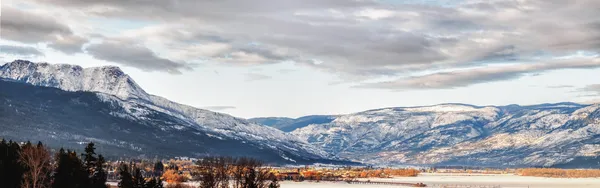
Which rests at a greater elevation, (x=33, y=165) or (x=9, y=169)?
(x=33, y=165)

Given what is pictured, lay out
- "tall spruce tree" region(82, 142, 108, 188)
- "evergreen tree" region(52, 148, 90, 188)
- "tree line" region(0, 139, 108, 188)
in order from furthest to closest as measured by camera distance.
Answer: "tall spruce tree" region(82, 142, 108, 188) → "evergreen tree" region(52, 148, 90, 188) → "tree line" region(0, 139, 108, 188)

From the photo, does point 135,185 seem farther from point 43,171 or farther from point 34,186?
point 34,186

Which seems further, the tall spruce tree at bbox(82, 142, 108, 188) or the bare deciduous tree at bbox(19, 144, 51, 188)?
the tall spruce tree at bbox(82, 142, 108, 188)

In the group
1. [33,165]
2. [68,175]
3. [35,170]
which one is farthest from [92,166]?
[35,170]

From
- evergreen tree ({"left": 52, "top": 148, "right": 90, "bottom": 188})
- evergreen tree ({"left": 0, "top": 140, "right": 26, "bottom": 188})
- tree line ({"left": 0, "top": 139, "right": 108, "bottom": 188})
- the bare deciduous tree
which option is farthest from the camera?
evergreen tree ({"left": 52, "top": 148, "right": 90, "bottom": 188})

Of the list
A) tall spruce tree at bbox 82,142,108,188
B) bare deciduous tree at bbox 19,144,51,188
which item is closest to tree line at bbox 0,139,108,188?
bare deciduous tree at bbox 19,144,51,188

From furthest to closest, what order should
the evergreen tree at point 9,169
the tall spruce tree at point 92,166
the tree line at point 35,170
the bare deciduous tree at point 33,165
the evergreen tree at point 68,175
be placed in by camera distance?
1. the tall spruce tree at point 92,166
2. the evergreen tree at point 68,175
3. the tree line at point 35,170
4. the evergreen tree at point 9,169
5. the bare deciduous tree at point 33,165

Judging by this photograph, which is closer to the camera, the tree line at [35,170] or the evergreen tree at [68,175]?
the tree line at [35,170]

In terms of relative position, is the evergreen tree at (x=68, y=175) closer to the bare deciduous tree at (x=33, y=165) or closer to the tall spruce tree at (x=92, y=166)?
the bare deciduous tree at (x=33, y=165)

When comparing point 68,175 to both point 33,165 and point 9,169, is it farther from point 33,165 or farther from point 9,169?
point 9,169

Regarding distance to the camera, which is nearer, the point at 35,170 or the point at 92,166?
the point at 35,170

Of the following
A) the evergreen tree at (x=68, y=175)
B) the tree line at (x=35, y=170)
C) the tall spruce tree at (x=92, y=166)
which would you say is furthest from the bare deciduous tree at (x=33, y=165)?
the tall spruce tree at (x=92, y=166)

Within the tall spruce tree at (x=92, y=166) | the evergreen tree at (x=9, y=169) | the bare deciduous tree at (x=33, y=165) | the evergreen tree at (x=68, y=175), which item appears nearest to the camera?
the bare deciduous tree at (x=33, y=165)

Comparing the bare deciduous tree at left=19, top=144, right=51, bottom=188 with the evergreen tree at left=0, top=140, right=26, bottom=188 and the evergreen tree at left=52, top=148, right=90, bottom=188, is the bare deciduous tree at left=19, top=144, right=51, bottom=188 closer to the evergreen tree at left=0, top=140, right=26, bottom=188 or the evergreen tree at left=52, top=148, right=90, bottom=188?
the evergreen tree at left=0, top=140, right=26, bottom=188
